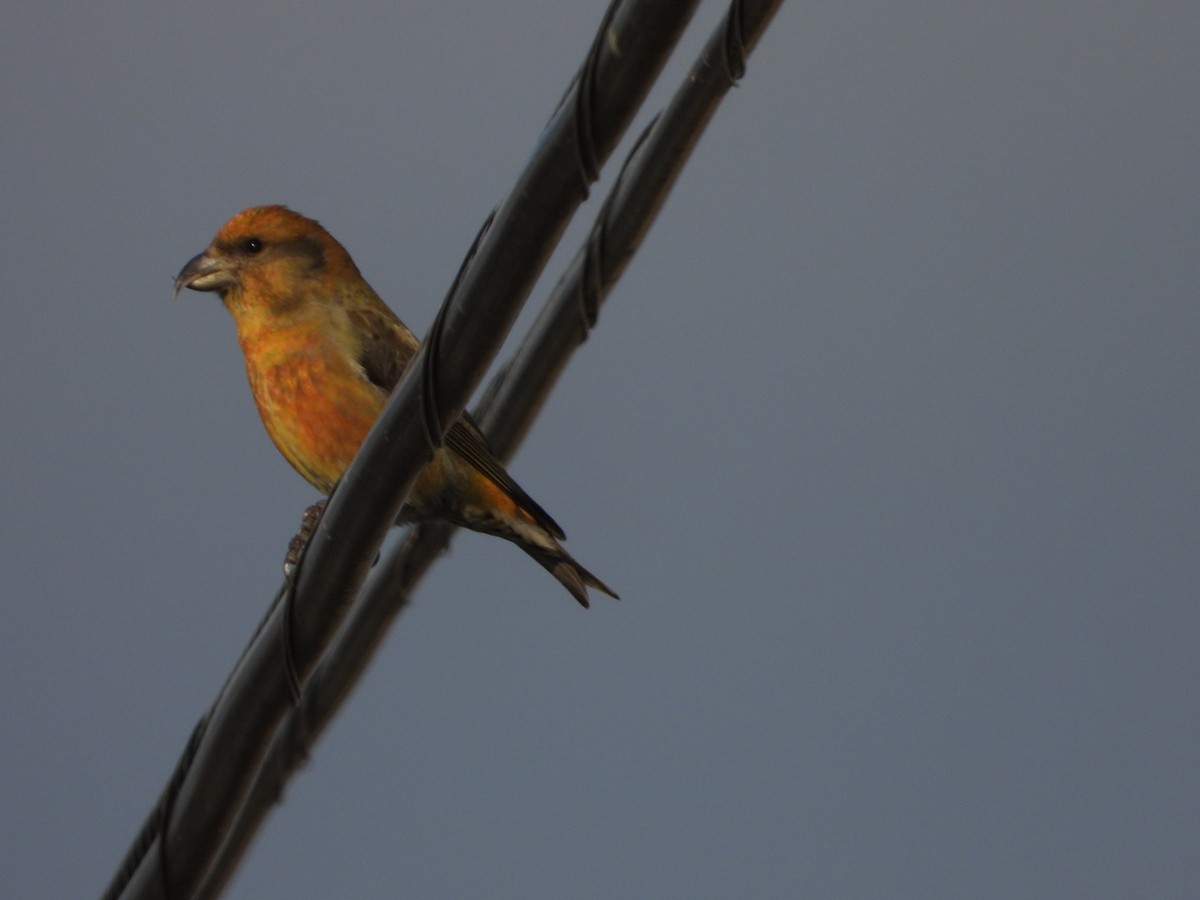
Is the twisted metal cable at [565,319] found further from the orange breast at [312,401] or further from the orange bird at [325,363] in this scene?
the orange breast at [312,401]

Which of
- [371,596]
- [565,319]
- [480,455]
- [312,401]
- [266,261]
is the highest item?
[565,319]

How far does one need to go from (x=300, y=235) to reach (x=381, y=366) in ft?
1.77

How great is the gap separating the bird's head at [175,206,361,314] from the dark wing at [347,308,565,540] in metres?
0.18

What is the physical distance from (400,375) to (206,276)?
0.66 metres

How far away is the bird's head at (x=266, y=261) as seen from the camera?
13.8ft

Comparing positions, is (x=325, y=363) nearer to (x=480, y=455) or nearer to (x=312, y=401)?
(x=312, y=401)

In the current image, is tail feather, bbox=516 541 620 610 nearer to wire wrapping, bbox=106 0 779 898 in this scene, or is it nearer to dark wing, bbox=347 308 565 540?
dark wing, bbox=347 308 565 540

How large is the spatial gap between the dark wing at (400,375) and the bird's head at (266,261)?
180 mm

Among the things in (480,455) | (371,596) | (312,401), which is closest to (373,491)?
(371,596)

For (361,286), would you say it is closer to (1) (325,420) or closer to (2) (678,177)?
(1) (325,420)

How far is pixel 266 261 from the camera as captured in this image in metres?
4.24

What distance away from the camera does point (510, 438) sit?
337 centimetres

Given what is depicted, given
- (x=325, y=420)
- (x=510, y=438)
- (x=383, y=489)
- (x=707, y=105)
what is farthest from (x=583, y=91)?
(x=325, y=420)

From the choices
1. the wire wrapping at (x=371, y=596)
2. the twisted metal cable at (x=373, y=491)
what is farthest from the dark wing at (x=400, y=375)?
the twisted metal cable at (x=373, y=491)
